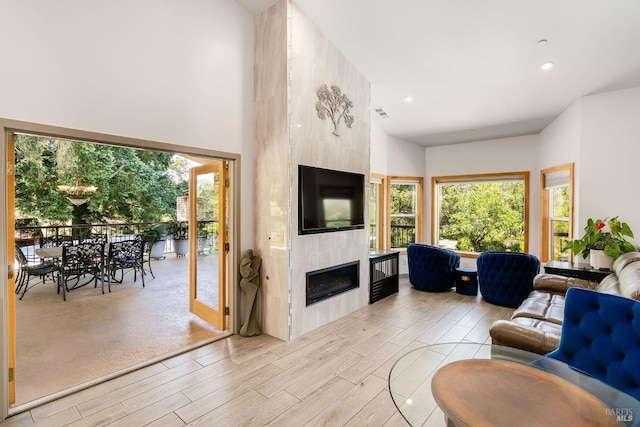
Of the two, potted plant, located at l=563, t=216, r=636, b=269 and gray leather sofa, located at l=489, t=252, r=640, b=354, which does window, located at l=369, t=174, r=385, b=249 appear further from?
potted plant, located at l=563, t=216, r=636, b=269

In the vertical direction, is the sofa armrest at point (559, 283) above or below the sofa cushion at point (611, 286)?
below

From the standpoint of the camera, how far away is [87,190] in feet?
22.0

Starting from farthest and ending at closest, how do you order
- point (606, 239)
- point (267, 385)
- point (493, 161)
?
1. point (493, 161)
2. point (606, 239)
3. point (267, 385)

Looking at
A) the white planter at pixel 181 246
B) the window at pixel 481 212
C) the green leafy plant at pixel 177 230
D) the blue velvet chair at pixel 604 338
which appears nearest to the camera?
the blue velvet chair at pixel 604 338

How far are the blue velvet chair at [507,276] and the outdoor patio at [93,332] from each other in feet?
12.8

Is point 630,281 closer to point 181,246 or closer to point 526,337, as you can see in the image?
point 526,337

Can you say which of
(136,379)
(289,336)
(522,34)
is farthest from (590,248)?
(136,379)

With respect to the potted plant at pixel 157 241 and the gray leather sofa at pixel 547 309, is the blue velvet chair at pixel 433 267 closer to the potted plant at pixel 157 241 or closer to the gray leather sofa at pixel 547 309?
the gray leather sofa at pixel 547 309

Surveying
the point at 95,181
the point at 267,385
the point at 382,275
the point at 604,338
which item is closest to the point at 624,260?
the point at 604,338

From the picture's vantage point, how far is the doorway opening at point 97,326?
2.34m

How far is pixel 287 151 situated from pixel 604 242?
415 cm

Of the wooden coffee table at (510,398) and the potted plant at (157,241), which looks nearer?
the wooden coffee table at (510,398)

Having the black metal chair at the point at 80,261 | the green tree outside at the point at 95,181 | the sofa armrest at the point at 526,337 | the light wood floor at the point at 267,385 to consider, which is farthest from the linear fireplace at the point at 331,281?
the green tree outside at the point at 95,181

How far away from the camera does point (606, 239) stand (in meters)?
3.80
